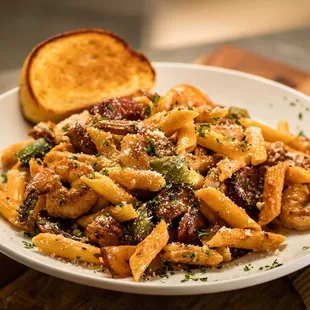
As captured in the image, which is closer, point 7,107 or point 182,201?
point 182,201

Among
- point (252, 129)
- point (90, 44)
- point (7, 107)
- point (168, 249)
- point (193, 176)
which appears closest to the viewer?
point (168, 249)

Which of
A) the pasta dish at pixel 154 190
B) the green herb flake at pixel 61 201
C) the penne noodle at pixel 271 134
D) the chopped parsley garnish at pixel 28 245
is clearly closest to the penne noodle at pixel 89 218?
the pasta dish at pixel 154 190

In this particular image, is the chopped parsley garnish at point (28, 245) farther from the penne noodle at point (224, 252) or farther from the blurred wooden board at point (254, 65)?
the blurred wooden board at point (254, 65)

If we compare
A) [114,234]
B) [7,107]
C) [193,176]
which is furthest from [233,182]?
[7,107]

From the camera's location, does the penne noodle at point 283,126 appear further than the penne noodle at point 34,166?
Yes

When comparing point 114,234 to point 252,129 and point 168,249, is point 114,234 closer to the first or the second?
point 168,249

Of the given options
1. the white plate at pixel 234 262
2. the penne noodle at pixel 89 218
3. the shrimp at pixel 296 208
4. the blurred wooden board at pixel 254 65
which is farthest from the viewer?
the blurred wooden board at pixel 254 65

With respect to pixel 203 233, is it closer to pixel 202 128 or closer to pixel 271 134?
pixel 202 128
